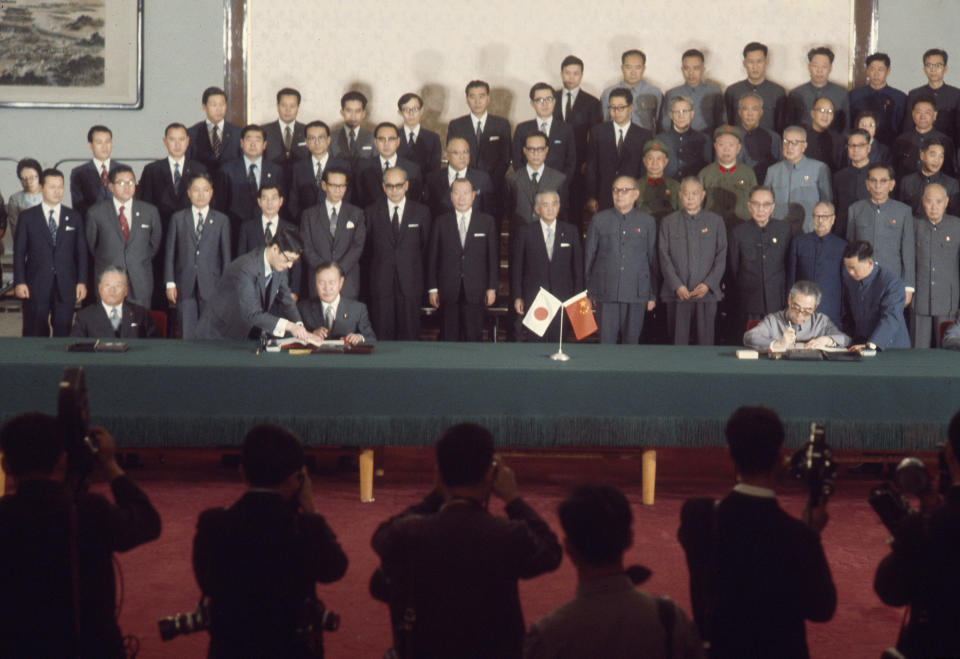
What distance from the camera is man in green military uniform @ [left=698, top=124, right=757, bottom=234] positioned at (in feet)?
24.4

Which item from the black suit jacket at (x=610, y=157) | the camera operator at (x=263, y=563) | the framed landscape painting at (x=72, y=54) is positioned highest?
the framed landscape painting at (x=72, y=54)

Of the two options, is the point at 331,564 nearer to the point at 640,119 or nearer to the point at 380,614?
the point at 380,614

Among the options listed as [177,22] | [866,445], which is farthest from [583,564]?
[177,22]

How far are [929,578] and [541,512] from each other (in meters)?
2.71

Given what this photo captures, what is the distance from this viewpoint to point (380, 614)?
3.60m

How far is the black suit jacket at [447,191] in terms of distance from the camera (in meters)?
7.55

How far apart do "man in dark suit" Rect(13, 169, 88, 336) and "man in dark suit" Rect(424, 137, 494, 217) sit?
2.44 meters

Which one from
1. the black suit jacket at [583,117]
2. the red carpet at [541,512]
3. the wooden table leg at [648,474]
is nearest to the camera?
the red carpet at [541,512]

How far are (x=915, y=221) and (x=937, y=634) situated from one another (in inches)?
218

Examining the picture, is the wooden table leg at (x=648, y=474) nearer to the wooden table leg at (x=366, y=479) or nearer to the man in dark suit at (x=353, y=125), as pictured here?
the wooden table leg at (x=366, y=479)

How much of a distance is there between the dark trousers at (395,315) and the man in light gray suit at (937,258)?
11.3ft

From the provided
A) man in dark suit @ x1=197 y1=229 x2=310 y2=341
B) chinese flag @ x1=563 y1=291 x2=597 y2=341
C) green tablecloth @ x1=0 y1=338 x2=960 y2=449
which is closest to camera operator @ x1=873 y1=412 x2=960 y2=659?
green tablecloth @ x1=0 y1=338 x2=960 y2=449

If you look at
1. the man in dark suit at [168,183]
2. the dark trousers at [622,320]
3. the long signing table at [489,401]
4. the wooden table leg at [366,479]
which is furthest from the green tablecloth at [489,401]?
the man in dark suit at [168,183]

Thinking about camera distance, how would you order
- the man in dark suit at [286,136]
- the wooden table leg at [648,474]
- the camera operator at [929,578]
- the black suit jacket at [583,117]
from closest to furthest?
the camera operator at [929,578] → the wooden table leg at [648,474] → the man in dark suit at [286,136] → the black suit jacket at [583,117]
